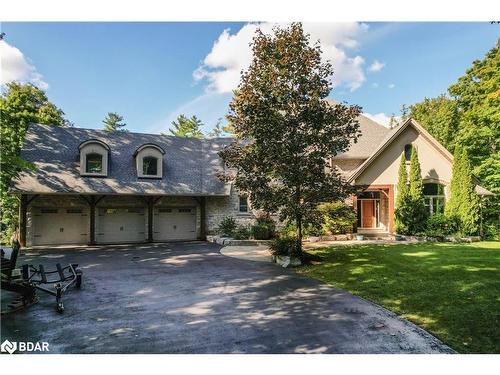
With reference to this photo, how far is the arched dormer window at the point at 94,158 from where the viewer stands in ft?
60.6

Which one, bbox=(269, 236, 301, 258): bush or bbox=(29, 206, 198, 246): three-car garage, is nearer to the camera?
bbox=(269, 236, 301, 258): bush

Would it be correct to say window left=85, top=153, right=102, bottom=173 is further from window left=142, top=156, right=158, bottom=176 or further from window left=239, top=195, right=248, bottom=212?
window left=239, top=195, right=248, bottom=212

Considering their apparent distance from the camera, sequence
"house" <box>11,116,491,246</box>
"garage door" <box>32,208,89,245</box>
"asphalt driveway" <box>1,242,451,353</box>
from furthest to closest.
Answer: "house" <box>11,116,491,246</box> < "garage door" <box>32,208,89,245</box> < "asphalt driveway" <box>1,242,451,353</box>

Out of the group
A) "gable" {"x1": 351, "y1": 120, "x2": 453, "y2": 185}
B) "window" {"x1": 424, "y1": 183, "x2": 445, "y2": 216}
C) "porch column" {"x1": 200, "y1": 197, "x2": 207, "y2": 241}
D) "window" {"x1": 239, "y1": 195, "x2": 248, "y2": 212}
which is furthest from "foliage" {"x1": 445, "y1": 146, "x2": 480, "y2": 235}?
"porch column" {"x1": 200, "y1": 197, "x2": 207, "y2": 241}

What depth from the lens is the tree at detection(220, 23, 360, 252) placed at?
39.3ft

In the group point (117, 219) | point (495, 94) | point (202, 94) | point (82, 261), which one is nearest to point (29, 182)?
point (117, 219)

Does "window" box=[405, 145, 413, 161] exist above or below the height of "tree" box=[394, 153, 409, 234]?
above

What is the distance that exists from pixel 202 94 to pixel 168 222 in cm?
1089

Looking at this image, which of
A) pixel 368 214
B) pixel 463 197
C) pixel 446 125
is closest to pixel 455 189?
pixel 463 197

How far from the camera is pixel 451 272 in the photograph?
10180 millimetres

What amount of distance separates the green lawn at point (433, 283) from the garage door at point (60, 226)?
1347 cm

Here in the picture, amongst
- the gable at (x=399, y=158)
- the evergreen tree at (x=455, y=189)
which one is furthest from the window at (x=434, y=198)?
the evergreen tree at (x=455, y=189)

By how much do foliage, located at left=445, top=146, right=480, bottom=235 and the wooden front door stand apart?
426cm

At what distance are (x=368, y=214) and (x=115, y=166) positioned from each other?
16687mm
